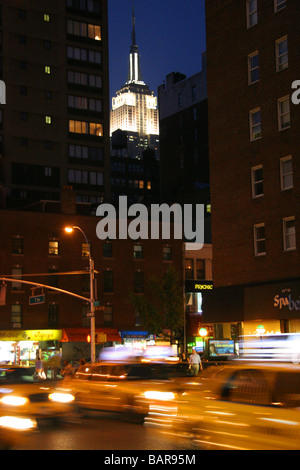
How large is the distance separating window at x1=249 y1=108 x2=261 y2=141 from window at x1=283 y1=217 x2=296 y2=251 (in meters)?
5.06

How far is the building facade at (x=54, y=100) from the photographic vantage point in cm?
7538

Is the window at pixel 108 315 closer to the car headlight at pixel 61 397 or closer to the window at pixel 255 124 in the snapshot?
the window at pixel 255 124

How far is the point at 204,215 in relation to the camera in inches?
2972

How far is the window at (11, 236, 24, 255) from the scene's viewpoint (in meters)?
54.6

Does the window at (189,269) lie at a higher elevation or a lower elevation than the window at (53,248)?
lower

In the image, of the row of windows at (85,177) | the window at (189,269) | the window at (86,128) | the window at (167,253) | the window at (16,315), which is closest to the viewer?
the window at (16,315)

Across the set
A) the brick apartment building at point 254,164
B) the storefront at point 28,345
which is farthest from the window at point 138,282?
the brick apartment building at point 254,164

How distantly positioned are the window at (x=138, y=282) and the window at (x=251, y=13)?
98.0 feet

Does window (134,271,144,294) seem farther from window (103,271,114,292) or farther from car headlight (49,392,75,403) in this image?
car headlight (49,392,75,403)

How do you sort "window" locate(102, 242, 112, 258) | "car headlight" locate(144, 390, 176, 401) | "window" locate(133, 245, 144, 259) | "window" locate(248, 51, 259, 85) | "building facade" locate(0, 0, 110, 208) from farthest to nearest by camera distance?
"building facade" locate(0, 0, 110, 208) → "window" locate(133, 245, 144, 259) → "window" locate(102, 242, 112, 258) → "window" locate(248, 51, 259, 85) → "car headlight" locate(144, 390, 176, 401)

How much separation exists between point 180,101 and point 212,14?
6576cm

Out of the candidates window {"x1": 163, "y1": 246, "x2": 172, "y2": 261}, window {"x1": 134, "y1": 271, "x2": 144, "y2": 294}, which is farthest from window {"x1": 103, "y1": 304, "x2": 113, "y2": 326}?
window {"x1": 163, "y1": 246, "x2": 172, "y2": 261}

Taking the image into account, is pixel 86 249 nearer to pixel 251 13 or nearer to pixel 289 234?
pixel 289 234

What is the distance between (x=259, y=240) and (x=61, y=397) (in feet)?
60.6
